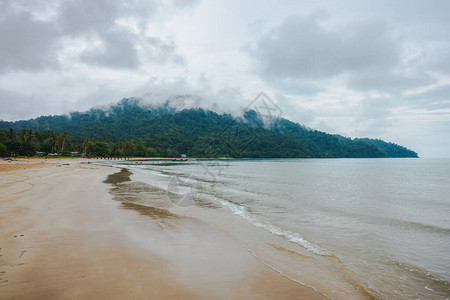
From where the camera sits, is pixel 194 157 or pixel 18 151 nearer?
pixel 18 151

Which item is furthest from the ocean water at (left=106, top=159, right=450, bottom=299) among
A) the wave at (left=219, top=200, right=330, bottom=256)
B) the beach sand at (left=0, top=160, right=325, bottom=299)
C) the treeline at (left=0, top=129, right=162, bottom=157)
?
the treeline at (left=0, top=129, right=162, bottom=157)

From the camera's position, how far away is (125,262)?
228 inches

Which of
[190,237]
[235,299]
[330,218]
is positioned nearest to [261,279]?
[235,299]

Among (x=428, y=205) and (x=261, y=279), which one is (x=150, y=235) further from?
(x=428, y=205)

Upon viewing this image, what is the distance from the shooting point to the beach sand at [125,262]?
4.49 meters

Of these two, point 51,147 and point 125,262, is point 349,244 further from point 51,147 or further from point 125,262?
point 51,147

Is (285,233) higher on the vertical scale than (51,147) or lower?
lower

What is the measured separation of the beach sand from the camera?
4492 mm

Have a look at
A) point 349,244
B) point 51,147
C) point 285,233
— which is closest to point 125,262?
point 285,233

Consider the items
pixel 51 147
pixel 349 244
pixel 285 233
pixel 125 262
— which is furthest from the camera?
pixel 51 147

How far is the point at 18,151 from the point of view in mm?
85875

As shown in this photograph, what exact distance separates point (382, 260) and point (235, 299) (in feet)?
15.8

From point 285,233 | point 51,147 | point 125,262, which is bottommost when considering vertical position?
point 285,233

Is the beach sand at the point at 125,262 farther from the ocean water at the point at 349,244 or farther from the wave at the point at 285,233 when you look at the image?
the wave at the point at 285,233
